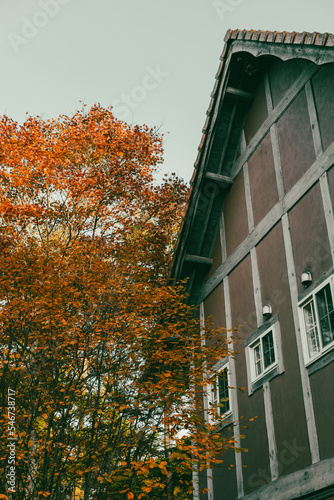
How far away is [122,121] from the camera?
2109 cm

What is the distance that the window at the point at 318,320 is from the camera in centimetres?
787

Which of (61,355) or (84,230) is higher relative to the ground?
(84,230)

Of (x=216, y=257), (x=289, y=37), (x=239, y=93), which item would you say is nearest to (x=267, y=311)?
(x=216, y=257)

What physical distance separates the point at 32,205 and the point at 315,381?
40.1ft

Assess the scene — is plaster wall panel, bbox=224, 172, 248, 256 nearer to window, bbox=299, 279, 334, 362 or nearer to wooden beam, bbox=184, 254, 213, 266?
wooden beam, bbox=184, 254, 213, 266

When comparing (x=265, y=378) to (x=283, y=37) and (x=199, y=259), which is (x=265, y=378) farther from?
(x=283, y=37)

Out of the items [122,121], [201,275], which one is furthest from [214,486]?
[122,121]

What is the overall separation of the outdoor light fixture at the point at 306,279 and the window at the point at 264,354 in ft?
3.93

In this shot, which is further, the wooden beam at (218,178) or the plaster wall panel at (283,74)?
the wooden beam at (218,178)

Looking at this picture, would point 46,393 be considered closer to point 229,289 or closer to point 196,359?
point 196,359

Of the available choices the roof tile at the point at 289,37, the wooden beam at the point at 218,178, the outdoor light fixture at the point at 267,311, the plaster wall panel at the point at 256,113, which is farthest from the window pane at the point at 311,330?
the plaster wall panel at the point at 256,113

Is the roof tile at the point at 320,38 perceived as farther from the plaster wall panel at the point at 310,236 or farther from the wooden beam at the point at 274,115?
the plaster wall panel at the point at 310,236

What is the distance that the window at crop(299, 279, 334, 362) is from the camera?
787 cm

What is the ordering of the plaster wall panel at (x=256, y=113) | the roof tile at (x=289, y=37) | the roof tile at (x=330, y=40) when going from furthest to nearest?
the plaster wall panel at (x=256, y=113) → the roof tile at (x=289, y=37) → the roof tile at (x=330, y=40)
